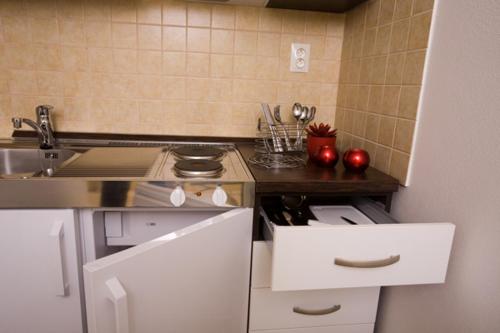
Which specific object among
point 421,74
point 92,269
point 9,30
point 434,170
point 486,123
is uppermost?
Result: point 9,30

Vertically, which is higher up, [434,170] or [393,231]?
[434,170]

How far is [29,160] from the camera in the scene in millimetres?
1229

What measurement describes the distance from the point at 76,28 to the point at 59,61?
140 mm

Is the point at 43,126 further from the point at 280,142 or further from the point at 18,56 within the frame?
the point at 280,142

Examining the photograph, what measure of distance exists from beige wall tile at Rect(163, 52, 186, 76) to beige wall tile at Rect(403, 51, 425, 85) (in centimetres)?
81

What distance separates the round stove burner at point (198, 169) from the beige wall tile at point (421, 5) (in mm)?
679

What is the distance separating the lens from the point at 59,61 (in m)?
1.27

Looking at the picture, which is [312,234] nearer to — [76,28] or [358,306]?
[358,306]

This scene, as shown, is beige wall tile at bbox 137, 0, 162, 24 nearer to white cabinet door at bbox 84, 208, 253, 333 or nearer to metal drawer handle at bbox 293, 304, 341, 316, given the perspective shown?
white cabinet door at bbox 84, 208, 253, 333

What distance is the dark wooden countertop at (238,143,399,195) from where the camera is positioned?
0.90 meters

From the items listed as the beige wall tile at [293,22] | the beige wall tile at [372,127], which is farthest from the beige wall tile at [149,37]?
the beige wall tile at [372,127]

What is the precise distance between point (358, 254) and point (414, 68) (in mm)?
531

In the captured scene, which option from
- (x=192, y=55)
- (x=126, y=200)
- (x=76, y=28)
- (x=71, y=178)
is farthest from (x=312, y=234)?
(x=76, y=28)

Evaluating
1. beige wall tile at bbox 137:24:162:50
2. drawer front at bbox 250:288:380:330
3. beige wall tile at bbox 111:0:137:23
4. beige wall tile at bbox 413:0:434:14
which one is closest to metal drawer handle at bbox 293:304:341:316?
drawer front at bbox 250:288:380:330
